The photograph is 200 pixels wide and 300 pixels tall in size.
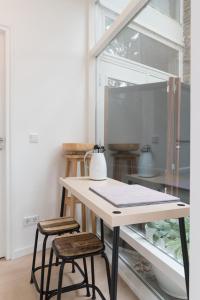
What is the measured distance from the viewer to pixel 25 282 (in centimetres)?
190

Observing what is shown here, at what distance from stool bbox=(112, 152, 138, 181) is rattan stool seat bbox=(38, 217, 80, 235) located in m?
0.72

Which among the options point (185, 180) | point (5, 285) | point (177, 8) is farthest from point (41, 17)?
point (5, 285)

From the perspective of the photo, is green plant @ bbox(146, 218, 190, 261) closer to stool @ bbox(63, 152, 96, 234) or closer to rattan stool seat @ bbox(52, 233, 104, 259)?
rattan stool seat @ bbox(52, 233, 104, 259)

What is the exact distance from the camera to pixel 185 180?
4.81 ft

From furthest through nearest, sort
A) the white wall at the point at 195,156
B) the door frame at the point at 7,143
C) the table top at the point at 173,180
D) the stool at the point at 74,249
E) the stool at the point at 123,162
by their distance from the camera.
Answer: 1. the door frame at the point at 7,143
2. the stool at the point at 123,162
3. the table top at the point at 173,180
4. the stool at the point at 74,249
5. the white wall at the point at 195,156

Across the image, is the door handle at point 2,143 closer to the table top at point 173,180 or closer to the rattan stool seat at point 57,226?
the rattan stool seat at point 57,226

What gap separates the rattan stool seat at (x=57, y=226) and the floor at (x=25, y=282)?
1.66ft

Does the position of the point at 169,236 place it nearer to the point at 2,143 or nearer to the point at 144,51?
the point at 144,51

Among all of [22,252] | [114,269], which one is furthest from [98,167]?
[22,252]

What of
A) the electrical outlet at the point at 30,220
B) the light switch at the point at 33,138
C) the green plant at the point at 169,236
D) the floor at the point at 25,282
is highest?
the light switch at the point at 33,138

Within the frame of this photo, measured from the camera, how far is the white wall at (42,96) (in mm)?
2322

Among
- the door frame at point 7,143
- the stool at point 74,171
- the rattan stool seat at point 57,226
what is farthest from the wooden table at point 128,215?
the door frame at point 7,143

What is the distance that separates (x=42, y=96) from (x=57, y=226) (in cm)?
139

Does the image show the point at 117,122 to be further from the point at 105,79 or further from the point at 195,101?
the point at 195,101
